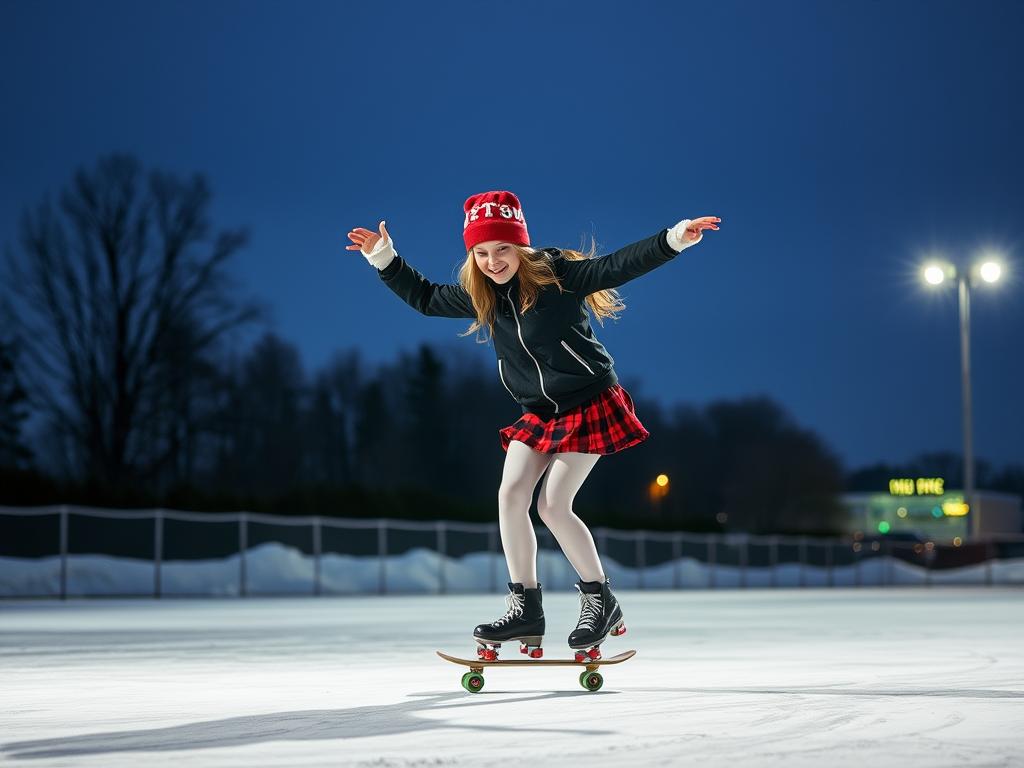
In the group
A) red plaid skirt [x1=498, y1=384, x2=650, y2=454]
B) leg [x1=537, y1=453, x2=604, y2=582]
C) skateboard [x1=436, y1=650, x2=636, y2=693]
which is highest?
red plaid skirt [x1=498, y1=384, x2=650, y2=454]

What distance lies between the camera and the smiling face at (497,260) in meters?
6.06

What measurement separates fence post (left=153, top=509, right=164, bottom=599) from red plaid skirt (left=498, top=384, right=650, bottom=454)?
20074 mm

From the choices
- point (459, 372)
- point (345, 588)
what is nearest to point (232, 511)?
point (345, 588)

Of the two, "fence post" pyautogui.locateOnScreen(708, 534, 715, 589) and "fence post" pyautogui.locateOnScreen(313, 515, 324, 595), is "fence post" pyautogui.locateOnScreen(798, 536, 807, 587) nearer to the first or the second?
"fence post" pyautogui.locateOnScreen(708, 534, 715, 589)

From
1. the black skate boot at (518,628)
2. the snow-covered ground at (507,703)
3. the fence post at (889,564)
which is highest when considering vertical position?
the black skate boot at (518,628)

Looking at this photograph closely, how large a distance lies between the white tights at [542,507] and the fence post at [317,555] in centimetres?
2222

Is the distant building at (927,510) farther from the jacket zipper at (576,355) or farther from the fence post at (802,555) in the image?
the jacket zipper at (576,355)

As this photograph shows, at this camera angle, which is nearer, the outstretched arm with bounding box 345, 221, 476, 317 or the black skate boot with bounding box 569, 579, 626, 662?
the black skate boot with bounding box 569, 579, 626, 662

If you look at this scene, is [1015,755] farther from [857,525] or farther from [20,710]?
[857,525]

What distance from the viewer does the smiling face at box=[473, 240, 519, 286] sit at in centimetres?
606

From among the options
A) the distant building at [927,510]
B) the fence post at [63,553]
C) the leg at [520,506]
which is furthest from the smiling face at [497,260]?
the distant building at [927,510]

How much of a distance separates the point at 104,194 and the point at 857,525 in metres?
99.9

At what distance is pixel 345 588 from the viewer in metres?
28.8

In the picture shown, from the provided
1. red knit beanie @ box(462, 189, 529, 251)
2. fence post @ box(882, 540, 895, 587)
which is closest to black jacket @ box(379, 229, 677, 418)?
red knit beanie @ box(462, 189, 529, 251)
